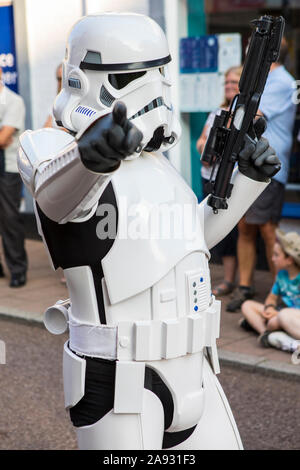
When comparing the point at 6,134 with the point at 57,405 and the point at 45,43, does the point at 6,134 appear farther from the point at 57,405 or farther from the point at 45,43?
the point at 57,405

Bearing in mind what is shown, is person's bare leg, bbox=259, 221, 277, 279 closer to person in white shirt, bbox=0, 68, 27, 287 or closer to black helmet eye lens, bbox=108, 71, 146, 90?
person in white shirt, bbox=0, 68, 27, 287

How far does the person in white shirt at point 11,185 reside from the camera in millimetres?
7500

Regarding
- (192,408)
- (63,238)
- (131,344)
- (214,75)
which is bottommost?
(214,75)

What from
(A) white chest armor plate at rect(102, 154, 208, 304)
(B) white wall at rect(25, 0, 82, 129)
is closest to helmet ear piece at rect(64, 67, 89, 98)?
(A) white chest armor plate at rect(102, 154, 208, 304)

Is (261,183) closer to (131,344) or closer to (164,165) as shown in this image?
(164,165)

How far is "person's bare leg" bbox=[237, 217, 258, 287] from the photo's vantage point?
679cm

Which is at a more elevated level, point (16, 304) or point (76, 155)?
point (76, 155)

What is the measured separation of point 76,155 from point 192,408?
1001mm

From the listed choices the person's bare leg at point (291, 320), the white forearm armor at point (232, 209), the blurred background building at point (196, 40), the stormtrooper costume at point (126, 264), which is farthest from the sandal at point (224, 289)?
the stormtrooper costume at point (126, 264)

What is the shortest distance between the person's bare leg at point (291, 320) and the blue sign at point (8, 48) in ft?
19.1

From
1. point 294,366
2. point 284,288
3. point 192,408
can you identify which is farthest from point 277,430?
point 192,408

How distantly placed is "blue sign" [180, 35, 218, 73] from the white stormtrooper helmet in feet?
19.1

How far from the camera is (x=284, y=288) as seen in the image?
5.80m

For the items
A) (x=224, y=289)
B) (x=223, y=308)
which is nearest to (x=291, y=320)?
(x=223, y=308)
